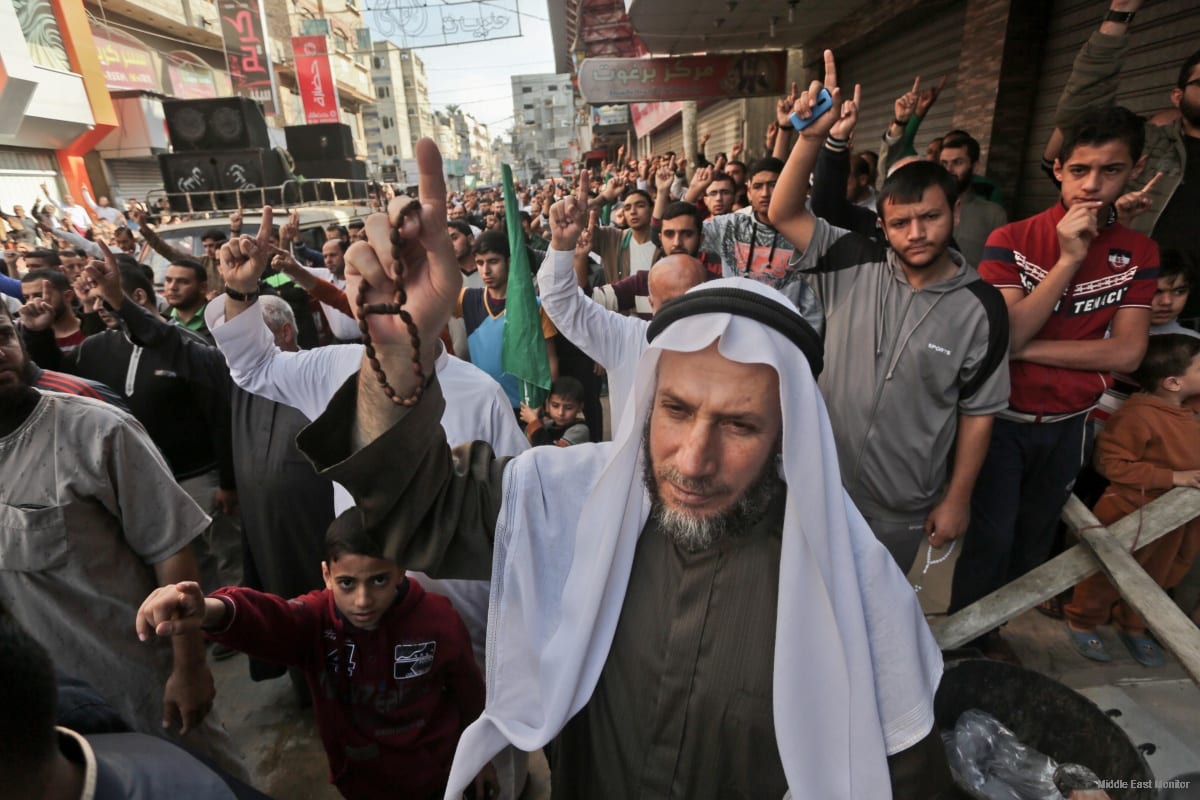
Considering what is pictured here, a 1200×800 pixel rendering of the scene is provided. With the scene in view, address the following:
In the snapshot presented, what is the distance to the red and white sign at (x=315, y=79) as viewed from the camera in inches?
883

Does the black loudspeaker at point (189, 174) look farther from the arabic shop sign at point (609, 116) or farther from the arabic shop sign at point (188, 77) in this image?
the arabic shop sign at point (609, 116)

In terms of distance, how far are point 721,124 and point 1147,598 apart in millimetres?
16327

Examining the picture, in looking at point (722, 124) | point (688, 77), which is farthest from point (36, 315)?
point (722, 124)

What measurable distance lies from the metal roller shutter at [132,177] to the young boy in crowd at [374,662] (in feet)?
89.9

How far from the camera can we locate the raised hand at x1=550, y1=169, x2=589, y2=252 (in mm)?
2973

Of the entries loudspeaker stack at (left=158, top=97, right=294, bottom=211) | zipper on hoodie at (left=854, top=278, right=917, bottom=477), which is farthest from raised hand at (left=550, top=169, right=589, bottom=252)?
loudspeaker stack at (left=158, top=97, right=294, bottom=211)

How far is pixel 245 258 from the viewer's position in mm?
2271

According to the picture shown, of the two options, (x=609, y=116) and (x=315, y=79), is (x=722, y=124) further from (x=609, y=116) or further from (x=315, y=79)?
(x=609, y=116)

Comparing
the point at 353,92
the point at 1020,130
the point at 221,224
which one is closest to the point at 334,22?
the point at 353,92

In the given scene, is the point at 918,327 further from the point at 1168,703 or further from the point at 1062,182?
the point at 1168,703

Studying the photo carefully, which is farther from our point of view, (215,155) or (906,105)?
(215,155)

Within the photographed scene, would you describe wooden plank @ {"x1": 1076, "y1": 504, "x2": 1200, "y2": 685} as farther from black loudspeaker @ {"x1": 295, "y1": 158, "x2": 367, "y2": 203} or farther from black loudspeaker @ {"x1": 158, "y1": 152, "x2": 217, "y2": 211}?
black loudspeaker @ {"x1": 295, "y1": 158, "x2": 367, "y2": 203}

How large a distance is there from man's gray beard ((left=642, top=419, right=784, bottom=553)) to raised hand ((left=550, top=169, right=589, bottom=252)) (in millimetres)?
1869

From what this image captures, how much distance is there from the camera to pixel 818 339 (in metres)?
1.31
